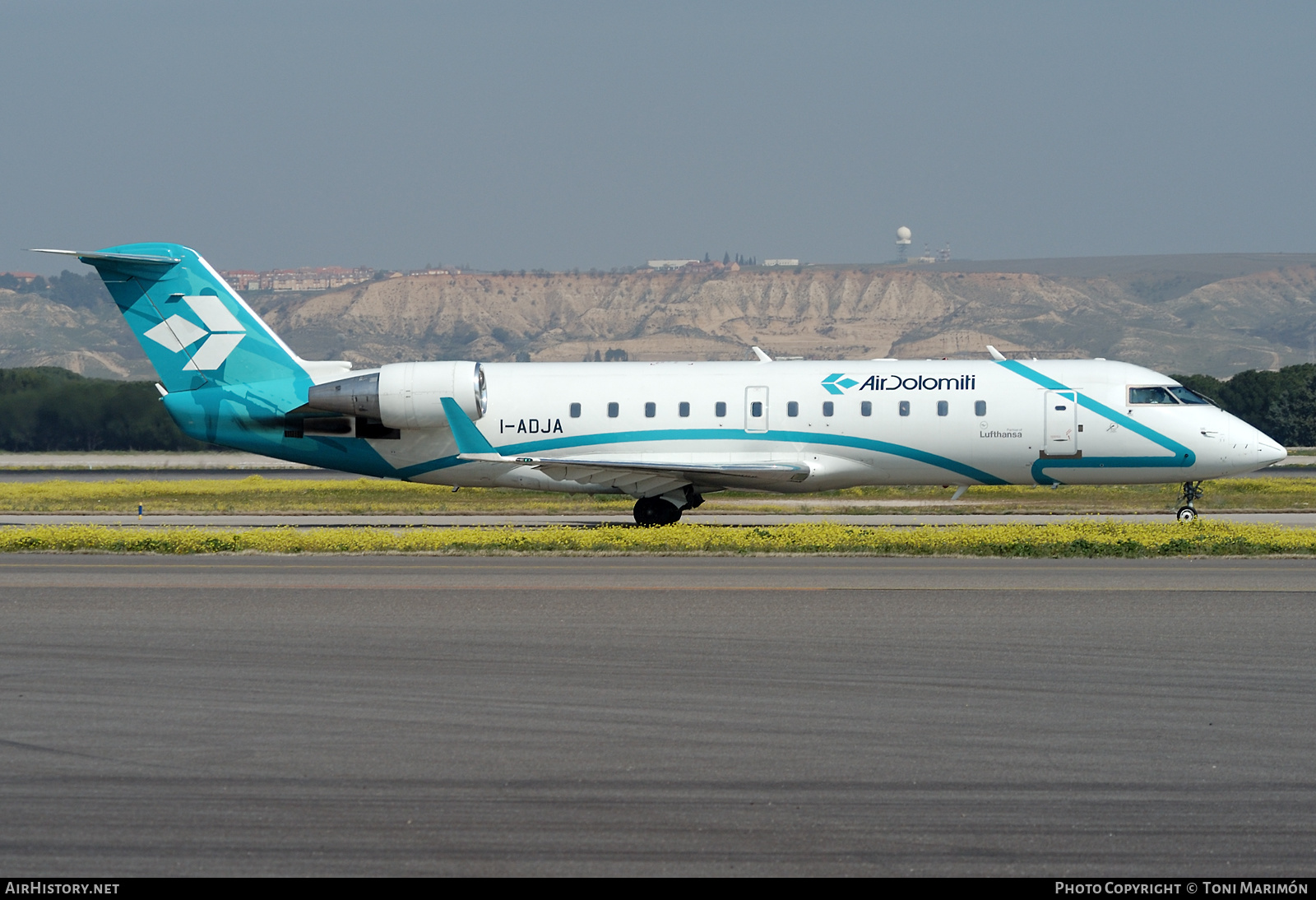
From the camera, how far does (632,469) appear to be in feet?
89.9

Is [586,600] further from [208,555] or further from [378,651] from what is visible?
[208,555]

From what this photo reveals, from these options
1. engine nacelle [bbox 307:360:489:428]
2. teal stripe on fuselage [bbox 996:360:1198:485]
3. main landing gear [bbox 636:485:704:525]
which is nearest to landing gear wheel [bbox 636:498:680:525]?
main landing gear [bbox 636:485:704:525]

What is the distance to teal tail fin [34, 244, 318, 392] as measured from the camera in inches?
1117

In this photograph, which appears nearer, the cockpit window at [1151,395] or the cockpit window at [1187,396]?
the cockpit window at [1151,395]

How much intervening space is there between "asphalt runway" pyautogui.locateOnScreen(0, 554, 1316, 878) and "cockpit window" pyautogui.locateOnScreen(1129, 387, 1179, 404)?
32.5 feet

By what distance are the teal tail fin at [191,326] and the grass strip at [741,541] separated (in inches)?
200

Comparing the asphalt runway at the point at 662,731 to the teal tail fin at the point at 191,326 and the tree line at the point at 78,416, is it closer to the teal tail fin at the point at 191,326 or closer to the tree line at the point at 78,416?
the teal tail fin at the point at 191,326

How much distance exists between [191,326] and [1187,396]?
20260mm

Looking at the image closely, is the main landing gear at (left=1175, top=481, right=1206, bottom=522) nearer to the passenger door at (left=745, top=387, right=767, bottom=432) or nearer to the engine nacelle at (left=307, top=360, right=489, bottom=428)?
the passenger door at (left=745, top=387, right=767, bottom=432)

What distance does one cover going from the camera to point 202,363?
28594 millimetres

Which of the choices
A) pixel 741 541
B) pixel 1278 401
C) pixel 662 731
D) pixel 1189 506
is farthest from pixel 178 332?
pixel 1278 401

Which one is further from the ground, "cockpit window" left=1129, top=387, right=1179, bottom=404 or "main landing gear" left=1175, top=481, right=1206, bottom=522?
"cockpit window" left=1129, top=387, right=1179, bottom=404

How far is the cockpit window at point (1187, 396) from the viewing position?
27.6 metres

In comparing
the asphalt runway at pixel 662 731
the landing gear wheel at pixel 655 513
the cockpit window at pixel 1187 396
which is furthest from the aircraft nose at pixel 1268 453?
the landing gear wheel at pixel 655 513
